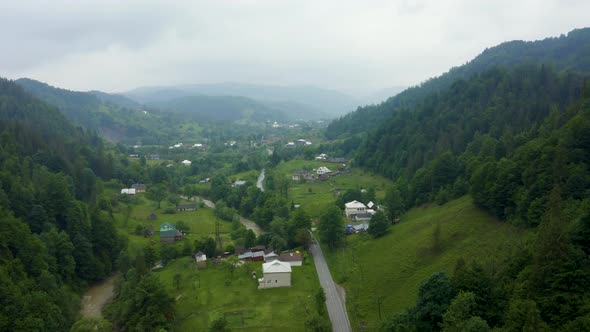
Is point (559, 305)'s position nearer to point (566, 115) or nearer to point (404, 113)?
point (566, 115)

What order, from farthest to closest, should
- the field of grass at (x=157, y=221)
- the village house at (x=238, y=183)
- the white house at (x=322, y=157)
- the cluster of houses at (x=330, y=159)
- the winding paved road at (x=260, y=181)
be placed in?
the white house at (x=322, y=157), the cluster of houses at (x=330, y=159), the winding paved road at (x=260, y=181), the village house at (x=238, y=183), the field of grass at (x=157, y=221)

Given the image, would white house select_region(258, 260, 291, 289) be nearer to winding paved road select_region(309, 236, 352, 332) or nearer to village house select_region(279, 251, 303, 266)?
winding paved road select_region(309, 236, 352, 332)

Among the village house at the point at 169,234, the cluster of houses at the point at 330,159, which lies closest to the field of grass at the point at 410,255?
the village house at the point at 169,234

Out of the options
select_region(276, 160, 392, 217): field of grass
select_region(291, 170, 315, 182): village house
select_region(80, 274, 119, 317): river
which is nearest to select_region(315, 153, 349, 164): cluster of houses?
select_region(276, 160, 392, 217): field of grass

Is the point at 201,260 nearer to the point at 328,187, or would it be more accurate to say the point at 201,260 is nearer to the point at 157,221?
the point at 157,221

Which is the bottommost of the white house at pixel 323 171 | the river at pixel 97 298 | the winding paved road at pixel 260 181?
the winding paved road at pixel 260 181

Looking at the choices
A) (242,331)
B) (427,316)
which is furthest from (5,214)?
(427,316)

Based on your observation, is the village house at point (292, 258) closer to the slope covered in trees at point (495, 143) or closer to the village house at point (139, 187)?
the slope covered in trees at point (495, 143)
